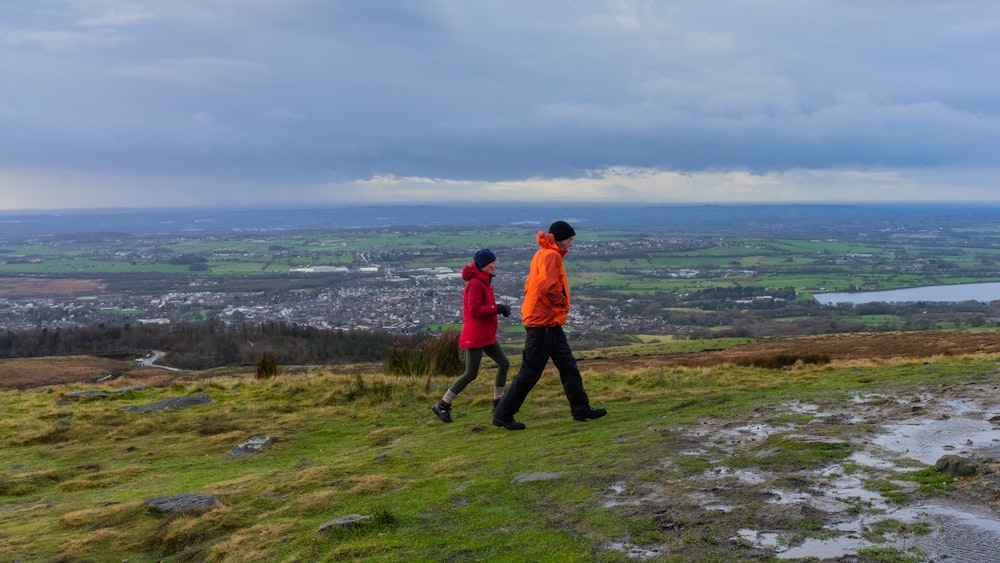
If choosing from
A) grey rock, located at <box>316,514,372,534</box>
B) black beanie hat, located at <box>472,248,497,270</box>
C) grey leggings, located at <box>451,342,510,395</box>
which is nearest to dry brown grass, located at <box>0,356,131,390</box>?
grey leggings, located at <box>451,342,510,395</box>

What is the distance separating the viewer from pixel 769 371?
1495cm

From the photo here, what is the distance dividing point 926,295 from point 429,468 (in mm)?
85243

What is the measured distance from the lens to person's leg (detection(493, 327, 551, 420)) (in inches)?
359

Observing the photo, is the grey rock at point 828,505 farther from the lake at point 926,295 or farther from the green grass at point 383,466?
the lake at point 926,295

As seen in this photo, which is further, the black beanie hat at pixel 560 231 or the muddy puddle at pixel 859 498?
the black beanie hat at pixel 560 231

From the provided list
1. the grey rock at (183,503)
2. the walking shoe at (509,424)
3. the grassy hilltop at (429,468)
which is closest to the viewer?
the grassy hilltop at (429,468)

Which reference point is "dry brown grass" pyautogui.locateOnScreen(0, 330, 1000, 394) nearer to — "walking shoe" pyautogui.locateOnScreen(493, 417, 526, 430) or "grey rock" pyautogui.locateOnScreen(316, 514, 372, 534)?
"walking shoe" pyautogui.locateOnScreen(493, 417, 526, 430)

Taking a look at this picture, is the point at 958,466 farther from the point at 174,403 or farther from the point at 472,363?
the point at 174,403

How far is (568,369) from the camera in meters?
9.27

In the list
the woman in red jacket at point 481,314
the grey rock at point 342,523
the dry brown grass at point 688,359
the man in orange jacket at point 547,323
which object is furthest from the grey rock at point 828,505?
the dry brown grass at point 688,359

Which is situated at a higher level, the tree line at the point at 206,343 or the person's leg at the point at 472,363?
the person's leg at the point at 472,363

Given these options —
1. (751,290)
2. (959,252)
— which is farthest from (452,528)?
(959,252)

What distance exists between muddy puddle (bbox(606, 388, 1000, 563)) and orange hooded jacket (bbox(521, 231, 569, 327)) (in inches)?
91.6

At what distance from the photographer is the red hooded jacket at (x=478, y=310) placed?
9.69 meters
